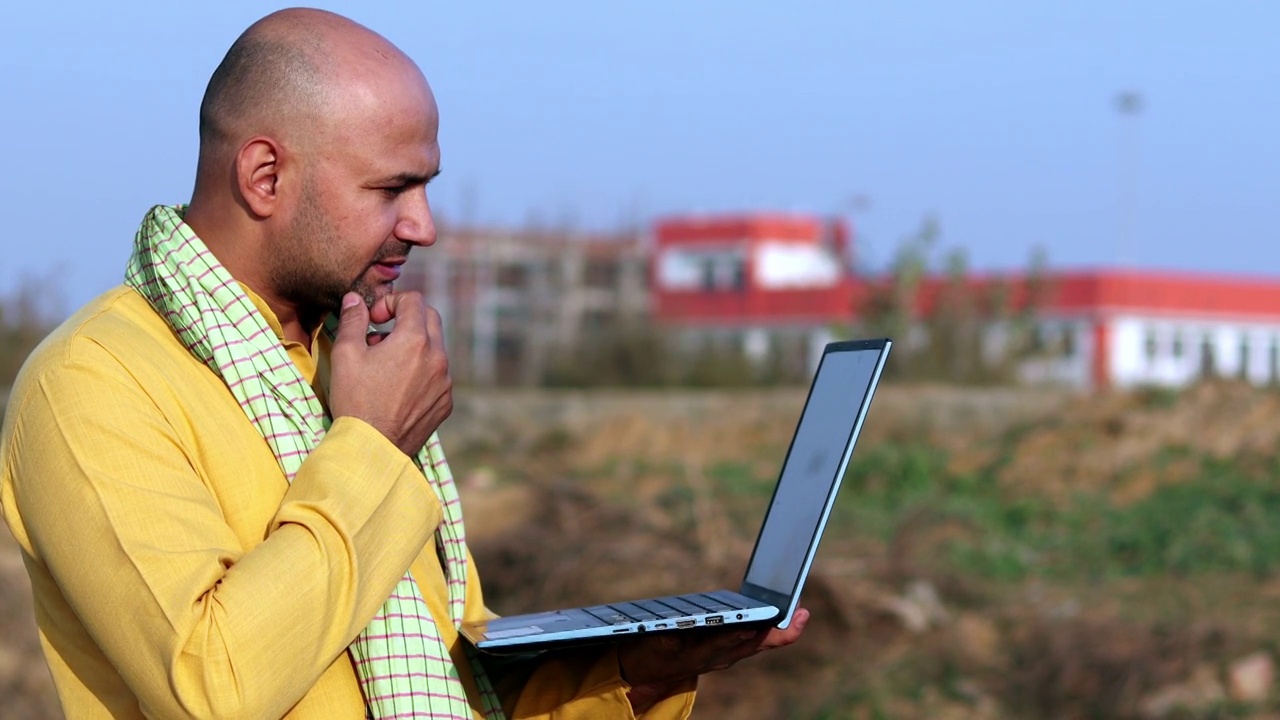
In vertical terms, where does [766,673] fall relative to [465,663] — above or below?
below

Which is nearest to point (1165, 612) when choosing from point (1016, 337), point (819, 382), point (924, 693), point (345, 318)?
point (924, 693)

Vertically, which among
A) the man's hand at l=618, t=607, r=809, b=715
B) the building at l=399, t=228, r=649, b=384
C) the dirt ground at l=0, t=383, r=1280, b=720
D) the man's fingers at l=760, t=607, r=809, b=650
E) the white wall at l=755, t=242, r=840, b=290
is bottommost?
the white wall at l=755, t=242, r=840, b=290

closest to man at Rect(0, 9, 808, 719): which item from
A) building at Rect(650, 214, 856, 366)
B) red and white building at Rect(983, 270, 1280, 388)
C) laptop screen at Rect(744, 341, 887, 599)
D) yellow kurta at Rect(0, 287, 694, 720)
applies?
yellow kurta at Rect(0, 287, 694, 720)

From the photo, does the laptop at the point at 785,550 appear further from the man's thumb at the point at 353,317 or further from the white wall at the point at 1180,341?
the white wall at the point at 1180,341

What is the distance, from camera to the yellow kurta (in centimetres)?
191

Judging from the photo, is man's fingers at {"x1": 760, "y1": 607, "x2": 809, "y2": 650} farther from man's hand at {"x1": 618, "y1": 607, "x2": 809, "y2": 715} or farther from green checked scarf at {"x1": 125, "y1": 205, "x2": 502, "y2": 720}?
green checked scarf at {"x1": 125, "y1": 205, "x2": 502, "y2": 720}

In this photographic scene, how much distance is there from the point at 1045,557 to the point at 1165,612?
74.0 inches

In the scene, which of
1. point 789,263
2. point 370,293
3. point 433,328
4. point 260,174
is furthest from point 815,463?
point 789,263

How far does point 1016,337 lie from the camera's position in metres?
26.4

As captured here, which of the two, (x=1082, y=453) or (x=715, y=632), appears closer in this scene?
(x=715, y=632)

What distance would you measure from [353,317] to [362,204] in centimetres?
17

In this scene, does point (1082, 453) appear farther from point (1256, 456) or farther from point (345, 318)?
point (345, 318)

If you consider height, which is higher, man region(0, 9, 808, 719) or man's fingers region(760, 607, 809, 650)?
man region(0, 9, 808, 719)

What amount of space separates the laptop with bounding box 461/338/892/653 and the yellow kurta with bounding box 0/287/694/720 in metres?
0.29
